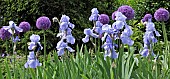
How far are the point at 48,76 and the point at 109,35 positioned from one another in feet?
1.48

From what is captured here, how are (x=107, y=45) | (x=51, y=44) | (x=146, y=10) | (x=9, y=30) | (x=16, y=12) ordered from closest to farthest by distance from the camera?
1. (x=107, y=45)
2. (x=9, y=30)
3. (x=51, y=44)
4. (x=16, y=12)
5. (x=146, y=10)

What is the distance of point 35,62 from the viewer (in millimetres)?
2264

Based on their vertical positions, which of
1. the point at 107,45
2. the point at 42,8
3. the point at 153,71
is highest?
the point at 42,8

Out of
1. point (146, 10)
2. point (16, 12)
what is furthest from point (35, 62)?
point (146, 10)

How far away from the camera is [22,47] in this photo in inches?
224

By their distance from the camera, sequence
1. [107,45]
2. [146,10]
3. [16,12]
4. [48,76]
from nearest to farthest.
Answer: [107,45]
[48,76]
[16,12]
[146,10]

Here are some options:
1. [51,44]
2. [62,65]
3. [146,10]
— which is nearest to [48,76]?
[62,65]

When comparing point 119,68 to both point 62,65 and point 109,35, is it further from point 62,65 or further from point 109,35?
point 62,65

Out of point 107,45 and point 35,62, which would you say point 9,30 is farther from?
point 107,45

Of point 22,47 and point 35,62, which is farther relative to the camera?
point 22,47

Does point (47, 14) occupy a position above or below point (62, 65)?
above

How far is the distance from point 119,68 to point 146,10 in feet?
14.1

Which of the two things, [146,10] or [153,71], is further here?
[146,10]

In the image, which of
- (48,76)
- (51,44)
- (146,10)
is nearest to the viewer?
(48,76)
